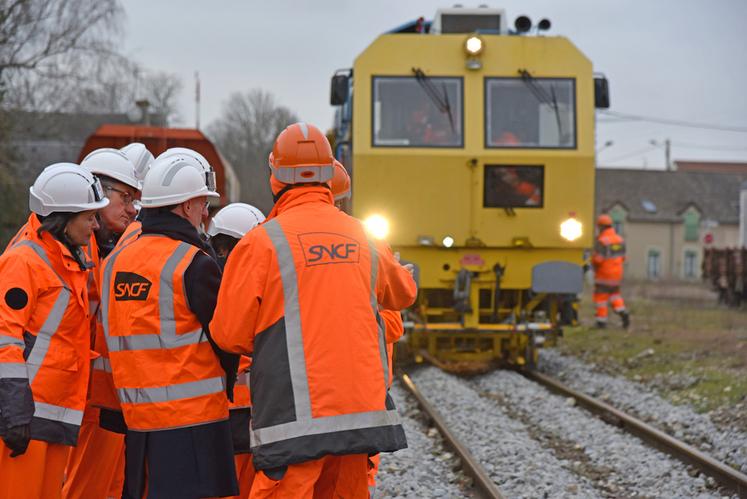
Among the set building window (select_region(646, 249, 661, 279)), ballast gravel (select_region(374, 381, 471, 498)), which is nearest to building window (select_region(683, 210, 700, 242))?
building window (select_region(646, 249, 661, 279))

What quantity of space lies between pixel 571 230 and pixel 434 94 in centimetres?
218

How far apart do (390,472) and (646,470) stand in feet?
6.23

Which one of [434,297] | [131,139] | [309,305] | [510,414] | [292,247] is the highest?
[131,139]

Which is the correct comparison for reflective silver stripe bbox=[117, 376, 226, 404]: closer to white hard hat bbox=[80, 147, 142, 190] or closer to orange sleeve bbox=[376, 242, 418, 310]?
orange sleeve bbox=[376, 242, 418, 310]

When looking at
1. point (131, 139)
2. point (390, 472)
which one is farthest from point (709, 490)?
point (131, 139)

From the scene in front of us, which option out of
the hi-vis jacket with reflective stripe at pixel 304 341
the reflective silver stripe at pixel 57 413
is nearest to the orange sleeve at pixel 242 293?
the hi-vis jacket with reflective stripe at pixel 304 341

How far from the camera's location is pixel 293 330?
3.11m

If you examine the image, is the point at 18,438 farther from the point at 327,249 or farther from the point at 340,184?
the point at 340,184

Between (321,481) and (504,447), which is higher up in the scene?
(321,481)

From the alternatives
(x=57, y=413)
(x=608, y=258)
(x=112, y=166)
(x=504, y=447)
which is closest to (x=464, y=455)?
(x=504, y=447)

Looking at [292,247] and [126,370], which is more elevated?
[292,247]

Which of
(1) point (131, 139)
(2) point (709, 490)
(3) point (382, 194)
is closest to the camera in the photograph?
(2) point (709, 490)

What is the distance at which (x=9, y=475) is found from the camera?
12.0 feet

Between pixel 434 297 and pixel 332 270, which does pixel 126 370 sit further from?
pixel 434 297
